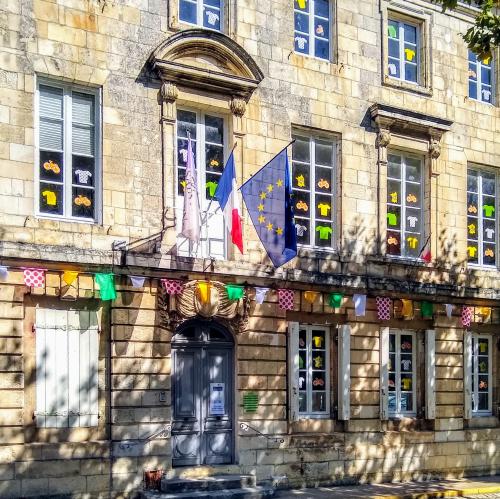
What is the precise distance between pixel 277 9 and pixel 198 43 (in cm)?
203

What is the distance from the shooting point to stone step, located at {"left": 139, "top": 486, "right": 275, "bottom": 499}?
1395cm

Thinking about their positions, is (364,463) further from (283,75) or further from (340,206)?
(283,75)

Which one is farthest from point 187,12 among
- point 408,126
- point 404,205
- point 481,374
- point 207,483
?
point 481,374

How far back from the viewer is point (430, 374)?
18156 mm

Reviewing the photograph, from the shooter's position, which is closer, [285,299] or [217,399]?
[217,399]

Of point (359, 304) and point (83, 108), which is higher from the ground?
point (83, 108)

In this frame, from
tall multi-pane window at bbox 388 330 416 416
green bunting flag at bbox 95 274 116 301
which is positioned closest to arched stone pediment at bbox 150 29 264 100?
green bunting flag at bbox 95 274 116 301

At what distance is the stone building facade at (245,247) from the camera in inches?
540

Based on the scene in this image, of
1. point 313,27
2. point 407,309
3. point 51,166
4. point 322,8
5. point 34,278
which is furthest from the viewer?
point 407,309

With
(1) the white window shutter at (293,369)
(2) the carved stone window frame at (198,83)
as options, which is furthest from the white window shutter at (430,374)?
(2) the carved stone window frame at (198,83)

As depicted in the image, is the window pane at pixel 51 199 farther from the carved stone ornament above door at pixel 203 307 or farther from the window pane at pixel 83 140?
the carved stone ornament above door at pixel 203 307

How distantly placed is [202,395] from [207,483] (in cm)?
152

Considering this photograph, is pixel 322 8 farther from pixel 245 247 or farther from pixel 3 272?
pixel 3 272

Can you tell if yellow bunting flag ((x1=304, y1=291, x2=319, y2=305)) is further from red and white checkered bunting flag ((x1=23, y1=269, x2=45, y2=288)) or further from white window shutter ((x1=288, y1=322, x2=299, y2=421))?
red and white checkered bunting flag ((x1=23, y1=269, x2=45, y2=288))
